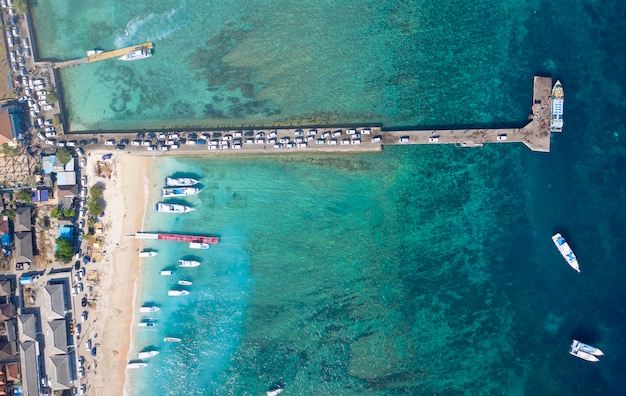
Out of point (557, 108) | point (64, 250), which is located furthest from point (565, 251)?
point (64, 250)

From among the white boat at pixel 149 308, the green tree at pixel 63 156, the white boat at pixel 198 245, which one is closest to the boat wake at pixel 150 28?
the green tree at pixel 63 156

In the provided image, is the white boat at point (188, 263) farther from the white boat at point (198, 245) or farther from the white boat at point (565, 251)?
the white boat at point (565, 251)

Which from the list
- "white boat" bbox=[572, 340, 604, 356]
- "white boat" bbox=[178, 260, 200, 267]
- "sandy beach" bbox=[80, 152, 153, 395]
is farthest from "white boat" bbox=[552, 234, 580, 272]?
"sandy beach" bbox=[80, 152, 153, 395]

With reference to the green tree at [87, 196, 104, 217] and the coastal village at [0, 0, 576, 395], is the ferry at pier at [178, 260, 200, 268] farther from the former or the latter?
the green tree at [87, 196, 104, 217]

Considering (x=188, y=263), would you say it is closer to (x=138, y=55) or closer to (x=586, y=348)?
(x=138, y=55)

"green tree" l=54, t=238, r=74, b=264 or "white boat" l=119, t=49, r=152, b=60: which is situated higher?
"white boat" l=119, t=49, r=152, b=60

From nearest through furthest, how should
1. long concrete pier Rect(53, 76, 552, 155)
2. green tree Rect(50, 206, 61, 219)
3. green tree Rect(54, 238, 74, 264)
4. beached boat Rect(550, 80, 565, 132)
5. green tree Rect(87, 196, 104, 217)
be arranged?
1. beached boat Rect(550, 80, 565, 132)
2. long concrete pier Rect(53, 76, 552, 155)
3. green tree Rect(54, 238, 74, 264)
4. green tree Rect(87, 196, 104, 217)
5. green tree Rect(50, 206, 61, 219)
